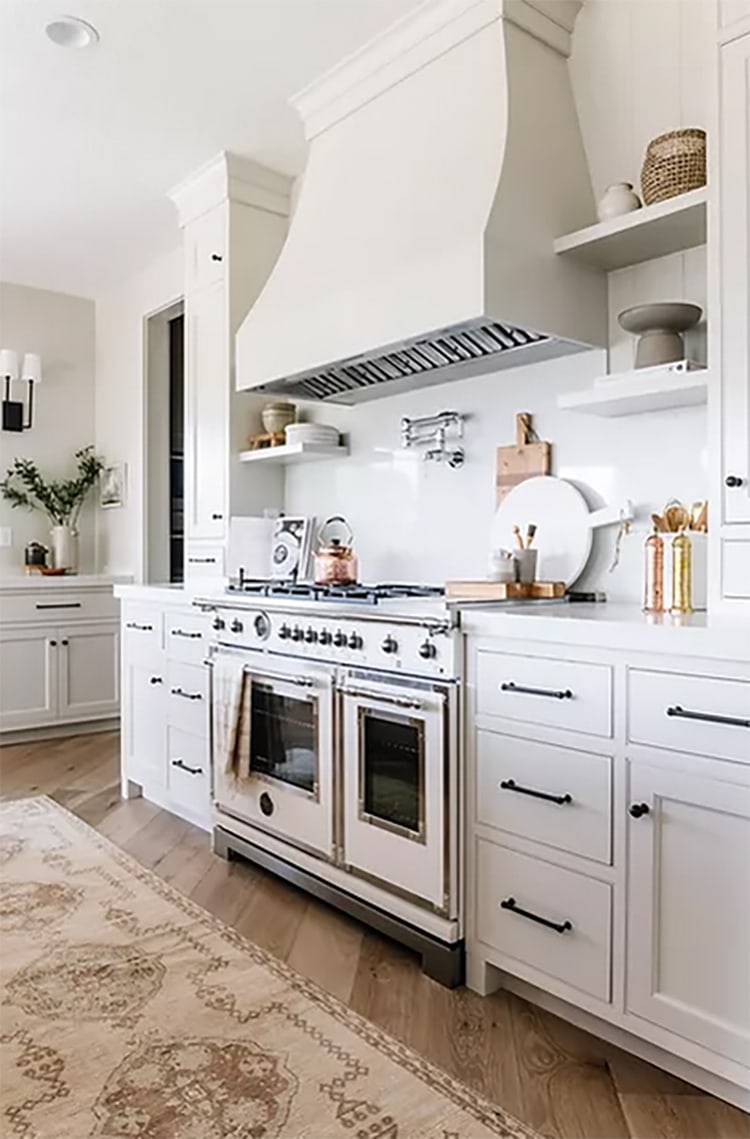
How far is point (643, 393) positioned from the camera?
2.25 metres

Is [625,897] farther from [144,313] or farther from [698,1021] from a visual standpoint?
[144,313]

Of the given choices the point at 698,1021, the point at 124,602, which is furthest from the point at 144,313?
the point at 698,1021

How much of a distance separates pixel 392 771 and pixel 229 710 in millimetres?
841

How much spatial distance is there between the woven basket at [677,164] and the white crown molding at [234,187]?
6.73 ft

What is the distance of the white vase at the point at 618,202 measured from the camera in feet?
7.77

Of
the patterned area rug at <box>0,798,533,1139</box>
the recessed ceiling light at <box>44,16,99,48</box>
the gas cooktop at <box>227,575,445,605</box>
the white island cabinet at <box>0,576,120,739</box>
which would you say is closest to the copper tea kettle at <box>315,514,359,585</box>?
the gas cooktop at <box>227,575,445,605</box>

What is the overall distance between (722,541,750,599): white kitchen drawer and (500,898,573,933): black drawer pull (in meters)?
→ 0.84

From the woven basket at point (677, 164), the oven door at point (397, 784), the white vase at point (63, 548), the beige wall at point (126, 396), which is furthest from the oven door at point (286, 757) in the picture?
the white vase at point (63, 548)

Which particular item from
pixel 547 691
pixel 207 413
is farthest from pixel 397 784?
pixel 207 413

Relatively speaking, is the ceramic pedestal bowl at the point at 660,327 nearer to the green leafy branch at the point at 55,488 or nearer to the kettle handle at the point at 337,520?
the kettle handle at the point at 337,520

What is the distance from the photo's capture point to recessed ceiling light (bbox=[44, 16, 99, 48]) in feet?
8.96

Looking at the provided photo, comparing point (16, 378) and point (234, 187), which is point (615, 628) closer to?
point (234, 187)

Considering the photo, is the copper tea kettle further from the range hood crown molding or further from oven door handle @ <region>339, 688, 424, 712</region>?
the range hood crown molding

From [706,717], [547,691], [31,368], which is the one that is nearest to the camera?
[706,717]
